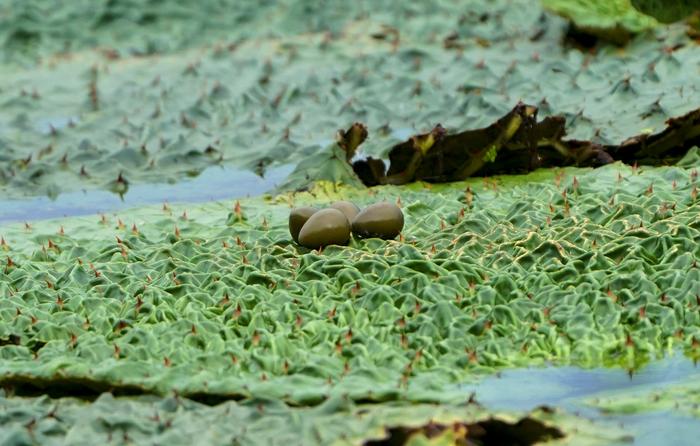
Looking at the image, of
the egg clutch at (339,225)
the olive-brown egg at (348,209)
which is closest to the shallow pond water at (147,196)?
the olive-brown egg at (348,209)

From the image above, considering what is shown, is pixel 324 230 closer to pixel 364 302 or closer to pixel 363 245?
pixel 363 245

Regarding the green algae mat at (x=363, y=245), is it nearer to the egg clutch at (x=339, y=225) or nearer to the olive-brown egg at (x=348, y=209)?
the egg clutch at (x=339, y=225)

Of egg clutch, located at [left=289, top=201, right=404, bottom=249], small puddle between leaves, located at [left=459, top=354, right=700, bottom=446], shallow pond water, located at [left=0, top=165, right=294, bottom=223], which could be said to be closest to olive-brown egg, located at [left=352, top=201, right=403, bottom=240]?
egg clutch, located at [left=289, top=201, right=404, bottom=249]

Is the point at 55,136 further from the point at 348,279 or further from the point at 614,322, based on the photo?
the point at 614,322

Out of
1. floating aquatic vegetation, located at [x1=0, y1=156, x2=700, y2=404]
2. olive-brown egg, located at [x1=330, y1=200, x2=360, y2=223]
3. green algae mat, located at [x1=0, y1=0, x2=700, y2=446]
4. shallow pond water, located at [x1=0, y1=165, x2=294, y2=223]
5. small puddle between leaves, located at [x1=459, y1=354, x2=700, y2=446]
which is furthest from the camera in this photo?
shallow pond water, located at [x1=0, y1=165, x2=294, y2=223]

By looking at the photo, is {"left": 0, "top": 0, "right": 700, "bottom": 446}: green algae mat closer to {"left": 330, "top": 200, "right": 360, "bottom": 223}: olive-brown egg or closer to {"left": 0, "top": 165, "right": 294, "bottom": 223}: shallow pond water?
{"left": 0, "top": 165, "right": 294, "bottom": 223}: shallow pond water

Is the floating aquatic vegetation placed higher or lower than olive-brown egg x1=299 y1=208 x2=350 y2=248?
lower

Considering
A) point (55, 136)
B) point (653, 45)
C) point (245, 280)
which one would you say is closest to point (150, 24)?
point (55, 136)
